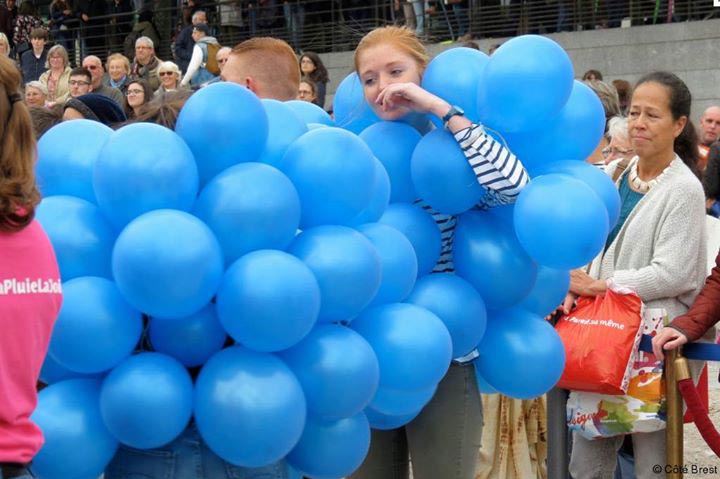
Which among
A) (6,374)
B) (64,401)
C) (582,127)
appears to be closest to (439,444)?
(582,127)

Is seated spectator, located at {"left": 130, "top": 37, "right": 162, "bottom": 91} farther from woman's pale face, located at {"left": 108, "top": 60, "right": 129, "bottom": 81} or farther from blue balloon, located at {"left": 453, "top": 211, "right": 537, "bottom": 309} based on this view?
blue balloon, located at {"left": 453, "top": 211, "right": 537, "bottom": 309}

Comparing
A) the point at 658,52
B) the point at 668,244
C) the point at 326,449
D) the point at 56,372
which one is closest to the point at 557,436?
the point at 668,244

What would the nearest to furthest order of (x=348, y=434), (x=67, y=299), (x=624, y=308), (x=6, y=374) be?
1. (x=6, y=374)
2. (x=67, y=299)
3. (x=348, y=434)
4. (x=624, y=308)

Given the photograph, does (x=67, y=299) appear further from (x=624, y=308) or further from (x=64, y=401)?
(x=624, y=308)

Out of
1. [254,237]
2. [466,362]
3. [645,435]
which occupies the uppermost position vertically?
[254,237]

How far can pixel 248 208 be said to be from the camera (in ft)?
8.82

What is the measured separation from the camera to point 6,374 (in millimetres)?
2348

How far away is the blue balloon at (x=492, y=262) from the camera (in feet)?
11.4

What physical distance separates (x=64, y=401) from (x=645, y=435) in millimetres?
2573

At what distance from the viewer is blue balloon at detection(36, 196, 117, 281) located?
107 inches

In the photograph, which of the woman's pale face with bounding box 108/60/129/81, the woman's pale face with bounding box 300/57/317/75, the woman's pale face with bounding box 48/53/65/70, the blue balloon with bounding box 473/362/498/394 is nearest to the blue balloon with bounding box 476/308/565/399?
the blue balloon with bounding box 473/362/498/394

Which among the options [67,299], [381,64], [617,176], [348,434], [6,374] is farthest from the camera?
[617,176]

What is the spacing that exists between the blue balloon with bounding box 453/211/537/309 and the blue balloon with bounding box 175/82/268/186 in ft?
3.02

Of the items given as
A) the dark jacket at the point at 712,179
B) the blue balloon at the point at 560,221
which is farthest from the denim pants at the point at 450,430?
the dark jacket at the point at 712,179
